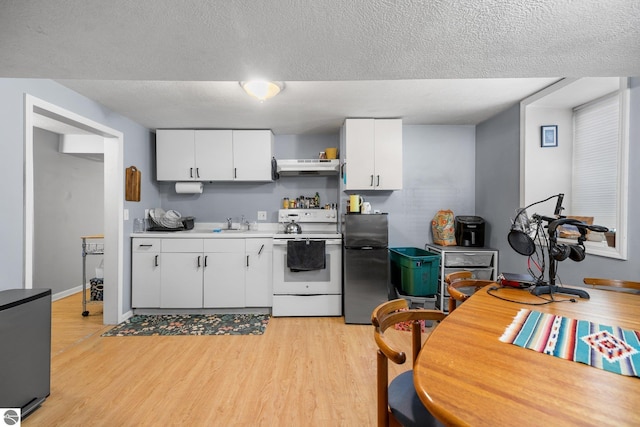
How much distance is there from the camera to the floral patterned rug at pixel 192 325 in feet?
9.16

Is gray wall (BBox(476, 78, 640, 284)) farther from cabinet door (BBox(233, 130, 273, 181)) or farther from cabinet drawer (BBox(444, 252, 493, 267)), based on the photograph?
cabinet door (BBox(233, 130, 273, 181))

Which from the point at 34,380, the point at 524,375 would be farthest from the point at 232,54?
the point at 34,380

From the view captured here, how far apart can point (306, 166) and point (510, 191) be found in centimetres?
232

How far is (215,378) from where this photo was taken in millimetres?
2037

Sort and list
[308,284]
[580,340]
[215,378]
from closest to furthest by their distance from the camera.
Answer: [580,340], [215,378], [308,284]

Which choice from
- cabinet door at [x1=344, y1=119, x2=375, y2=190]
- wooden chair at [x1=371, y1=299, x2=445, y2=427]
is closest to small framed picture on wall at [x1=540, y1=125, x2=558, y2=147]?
cabinet door at [x1=344, y1=119, x2=375, y2=190]

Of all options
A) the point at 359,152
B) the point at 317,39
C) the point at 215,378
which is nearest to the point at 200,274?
the point at 215,378

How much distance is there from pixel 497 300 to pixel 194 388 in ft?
6.69

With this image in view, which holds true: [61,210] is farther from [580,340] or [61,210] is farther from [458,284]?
[580,340]

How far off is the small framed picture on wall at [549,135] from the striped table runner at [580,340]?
226 cm

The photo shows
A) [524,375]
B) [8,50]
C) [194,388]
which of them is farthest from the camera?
[194,388]

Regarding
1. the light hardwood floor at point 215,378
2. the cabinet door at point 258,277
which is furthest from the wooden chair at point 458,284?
the cabinet door at point 258,277

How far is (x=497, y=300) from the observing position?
4.34 ft

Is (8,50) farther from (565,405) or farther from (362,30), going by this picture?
(565,405)
